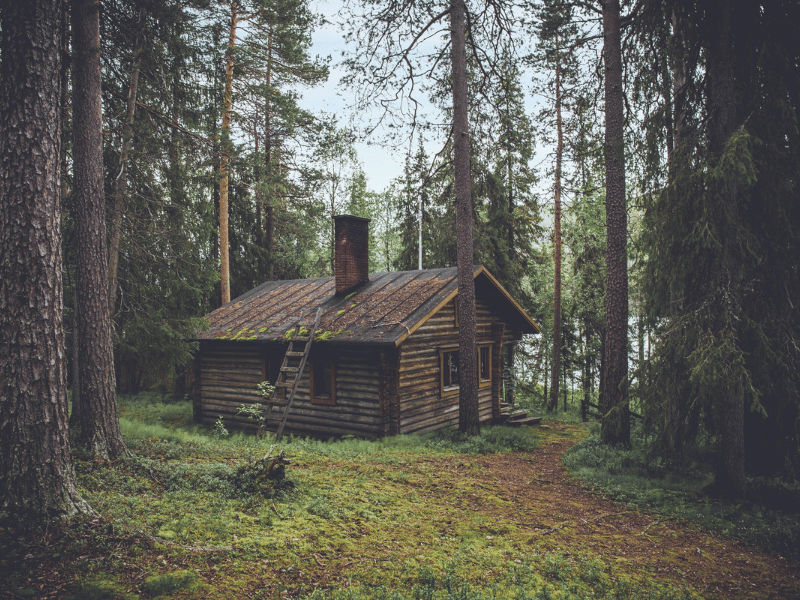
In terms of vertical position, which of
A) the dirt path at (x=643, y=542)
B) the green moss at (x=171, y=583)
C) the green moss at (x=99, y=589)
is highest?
the green moss at (x=99, y=589)

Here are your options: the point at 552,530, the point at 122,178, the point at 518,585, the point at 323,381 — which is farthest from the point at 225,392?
the point at 518,585

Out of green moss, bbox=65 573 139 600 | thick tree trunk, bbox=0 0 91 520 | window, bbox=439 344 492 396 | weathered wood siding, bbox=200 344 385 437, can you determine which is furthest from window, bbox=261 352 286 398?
green moss, bbox=65 573 139 600

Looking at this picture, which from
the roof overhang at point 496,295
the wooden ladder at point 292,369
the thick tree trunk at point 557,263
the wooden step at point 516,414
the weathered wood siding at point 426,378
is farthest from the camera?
the thick tree trunk at point 557,263

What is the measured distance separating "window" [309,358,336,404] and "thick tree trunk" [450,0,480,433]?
3775 mm

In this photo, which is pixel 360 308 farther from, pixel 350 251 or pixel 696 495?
pixel 696 495

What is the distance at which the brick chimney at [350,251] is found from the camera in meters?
15.3

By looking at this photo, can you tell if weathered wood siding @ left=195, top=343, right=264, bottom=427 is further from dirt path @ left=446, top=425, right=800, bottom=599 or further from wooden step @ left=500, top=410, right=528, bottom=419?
wooden step @ left=500, top=410, right=528, bottom=419

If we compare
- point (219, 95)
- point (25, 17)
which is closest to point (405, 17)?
point (219, 95)

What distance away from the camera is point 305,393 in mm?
14117

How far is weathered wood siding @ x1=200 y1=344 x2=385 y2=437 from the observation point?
13.0 metres

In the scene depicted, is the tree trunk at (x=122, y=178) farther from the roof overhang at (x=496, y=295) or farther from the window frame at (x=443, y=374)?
the window frame at (x=443, y=374)

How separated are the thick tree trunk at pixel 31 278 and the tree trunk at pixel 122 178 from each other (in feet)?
17.4

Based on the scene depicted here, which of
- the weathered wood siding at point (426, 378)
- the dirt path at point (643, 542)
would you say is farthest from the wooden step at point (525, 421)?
the dirt path at point (643, 542)

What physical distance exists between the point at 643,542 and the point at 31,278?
7.88m
